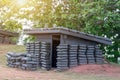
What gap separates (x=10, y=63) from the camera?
16.4 meters

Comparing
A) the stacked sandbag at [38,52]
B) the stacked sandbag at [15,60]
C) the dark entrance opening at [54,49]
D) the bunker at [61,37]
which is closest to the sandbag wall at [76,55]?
the bunker at [61,37]

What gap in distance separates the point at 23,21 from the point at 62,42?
45.5ft

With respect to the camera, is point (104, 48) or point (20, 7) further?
point (20, 7)

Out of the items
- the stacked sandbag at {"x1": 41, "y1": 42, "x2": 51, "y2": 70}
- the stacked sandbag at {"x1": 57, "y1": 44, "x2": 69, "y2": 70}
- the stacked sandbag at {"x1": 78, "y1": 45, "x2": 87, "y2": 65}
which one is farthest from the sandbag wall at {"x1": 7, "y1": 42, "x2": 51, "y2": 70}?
the stacked sandbag at {"x1": 78, "y1": 45, "x2": 87, "y2": 65}

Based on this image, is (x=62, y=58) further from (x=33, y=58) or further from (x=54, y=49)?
(x=54, y=49)

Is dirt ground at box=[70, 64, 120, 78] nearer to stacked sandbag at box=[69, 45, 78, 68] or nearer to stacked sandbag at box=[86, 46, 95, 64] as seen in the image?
stacked sandbag at box=[69, 45, 78, 68]

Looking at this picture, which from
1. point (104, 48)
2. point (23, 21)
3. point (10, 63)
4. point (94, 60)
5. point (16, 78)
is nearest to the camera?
point (16, 78)

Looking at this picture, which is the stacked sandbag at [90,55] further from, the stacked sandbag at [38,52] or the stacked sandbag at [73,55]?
the stacked sandbag at [38,52]

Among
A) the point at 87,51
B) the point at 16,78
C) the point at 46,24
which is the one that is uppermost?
the point at 46,24

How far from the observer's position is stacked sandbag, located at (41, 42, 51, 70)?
54.5ft

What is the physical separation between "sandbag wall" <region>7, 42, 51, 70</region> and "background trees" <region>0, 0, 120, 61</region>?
17.0 feet

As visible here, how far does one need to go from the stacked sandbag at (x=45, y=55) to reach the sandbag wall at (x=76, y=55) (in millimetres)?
814

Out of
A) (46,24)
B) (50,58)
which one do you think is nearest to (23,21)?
(46,24)

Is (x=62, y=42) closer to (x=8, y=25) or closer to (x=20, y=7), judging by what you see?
(x=20, y=7)
